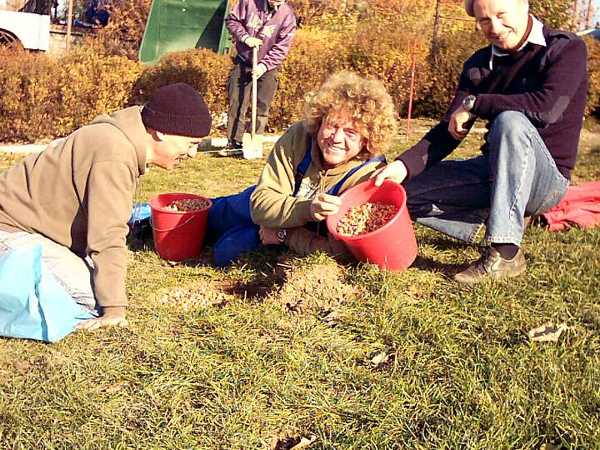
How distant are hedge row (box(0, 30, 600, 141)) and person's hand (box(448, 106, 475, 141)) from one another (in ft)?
17.9

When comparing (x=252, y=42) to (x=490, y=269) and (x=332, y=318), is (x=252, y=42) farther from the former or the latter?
(x=332, y=318)

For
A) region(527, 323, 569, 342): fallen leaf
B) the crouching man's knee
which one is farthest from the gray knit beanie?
region(527, 323, 569, 342): fallen leaf

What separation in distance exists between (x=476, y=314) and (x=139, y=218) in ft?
7.55

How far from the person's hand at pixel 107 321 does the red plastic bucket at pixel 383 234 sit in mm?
950

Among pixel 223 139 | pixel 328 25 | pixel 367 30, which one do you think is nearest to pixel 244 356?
pixel 223 139

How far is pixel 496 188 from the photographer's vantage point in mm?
2830

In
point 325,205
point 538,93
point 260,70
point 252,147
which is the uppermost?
point 538,93

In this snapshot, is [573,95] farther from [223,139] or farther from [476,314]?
[223,139]

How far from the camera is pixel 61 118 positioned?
7.50 m

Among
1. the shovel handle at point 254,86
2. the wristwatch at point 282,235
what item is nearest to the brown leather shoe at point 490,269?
the wristwatch at point 282,235

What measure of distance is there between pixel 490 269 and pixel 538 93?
804 mm

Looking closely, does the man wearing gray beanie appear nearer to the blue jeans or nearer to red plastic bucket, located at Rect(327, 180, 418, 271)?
red plastic bucket, located at Rect(327, 180, 418, 271)

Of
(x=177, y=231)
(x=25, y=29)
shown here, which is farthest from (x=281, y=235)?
(x=25, y=29)

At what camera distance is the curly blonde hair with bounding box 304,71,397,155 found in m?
3.01
